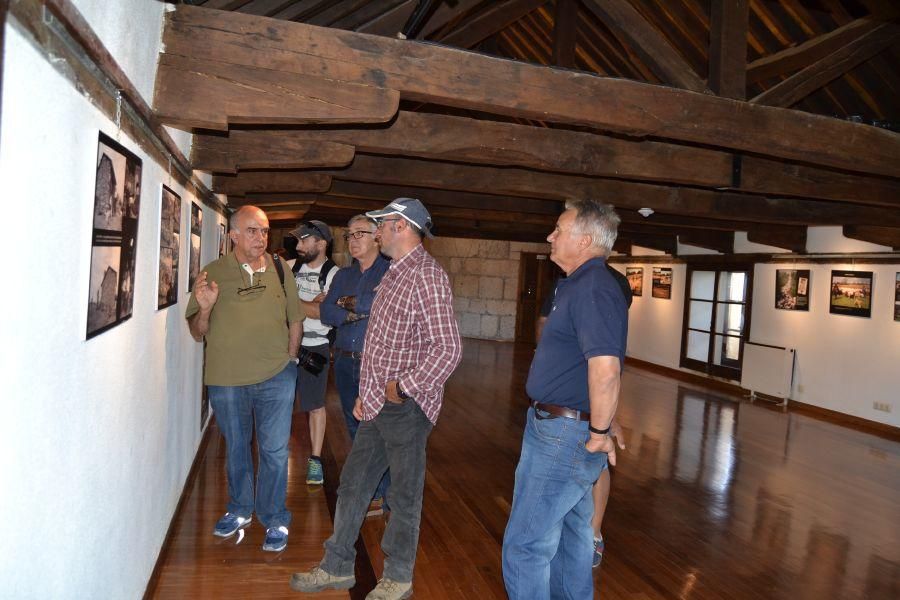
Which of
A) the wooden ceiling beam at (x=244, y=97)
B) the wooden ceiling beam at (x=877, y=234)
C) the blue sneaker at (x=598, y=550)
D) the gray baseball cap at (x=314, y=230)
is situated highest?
the wooden ceiling beam at (x=877, y=234)

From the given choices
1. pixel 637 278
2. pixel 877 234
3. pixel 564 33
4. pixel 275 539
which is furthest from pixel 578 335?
pixel 637 278

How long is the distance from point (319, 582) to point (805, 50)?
4347 mm

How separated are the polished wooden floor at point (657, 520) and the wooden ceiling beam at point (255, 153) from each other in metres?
1.85

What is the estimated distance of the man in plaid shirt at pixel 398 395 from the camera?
2.44 meters

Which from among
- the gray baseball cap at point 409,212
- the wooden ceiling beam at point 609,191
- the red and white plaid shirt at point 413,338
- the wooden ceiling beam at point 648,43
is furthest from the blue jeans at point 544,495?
the wooden ceiling beam at point 609,191

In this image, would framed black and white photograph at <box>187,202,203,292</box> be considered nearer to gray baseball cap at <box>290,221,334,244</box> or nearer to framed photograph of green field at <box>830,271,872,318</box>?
gray baseball cap at <box>290,221,334,244</box>

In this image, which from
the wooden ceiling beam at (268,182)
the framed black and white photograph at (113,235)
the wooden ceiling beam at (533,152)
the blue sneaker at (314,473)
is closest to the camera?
the framed black and white photograph at (113,235)

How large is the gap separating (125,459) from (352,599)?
112 cm

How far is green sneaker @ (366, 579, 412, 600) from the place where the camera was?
2.54m

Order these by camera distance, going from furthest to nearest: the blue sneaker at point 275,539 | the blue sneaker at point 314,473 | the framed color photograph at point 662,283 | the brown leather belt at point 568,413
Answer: the framed color photograph at point 662,283 < the blue sneaker at point 314,473 < the blue sneaker at point 275,539 < the brown leather belt at point 568,413

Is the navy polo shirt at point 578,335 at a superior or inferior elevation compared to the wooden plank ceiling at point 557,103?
inferior

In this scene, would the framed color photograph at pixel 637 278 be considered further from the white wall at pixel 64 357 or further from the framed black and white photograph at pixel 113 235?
the framed black and white photograph at pixel 113 235

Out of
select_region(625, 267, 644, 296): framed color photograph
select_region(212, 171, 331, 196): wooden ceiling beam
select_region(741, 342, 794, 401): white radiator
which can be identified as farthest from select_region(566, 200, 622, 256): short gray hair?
select_region(625, 267, 644, 296): framed color photograph

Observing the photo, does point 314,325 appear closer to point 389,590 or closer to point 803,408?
point 389,590
